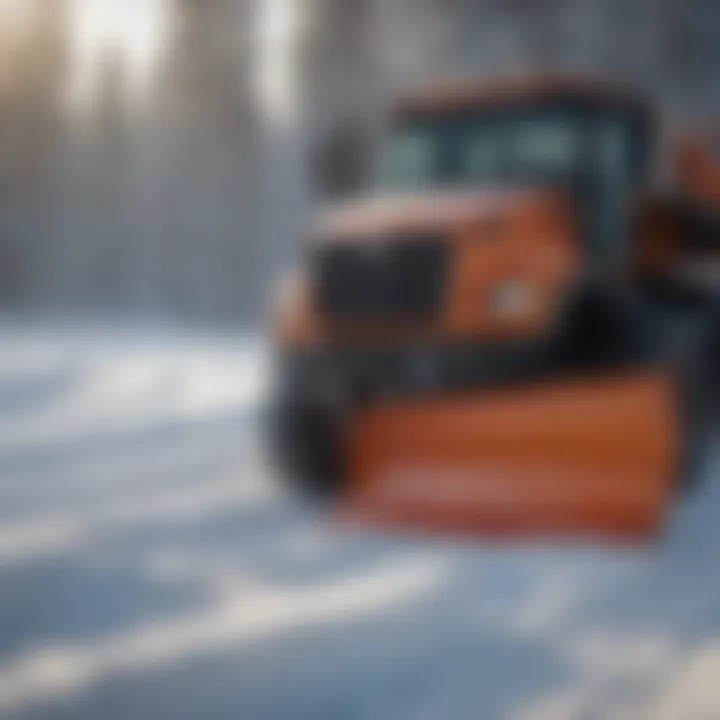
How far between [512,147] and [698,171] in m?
0.54

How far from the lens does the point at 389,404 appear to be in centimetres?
240

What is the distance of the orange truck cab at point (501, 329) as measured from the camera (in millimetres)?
2217

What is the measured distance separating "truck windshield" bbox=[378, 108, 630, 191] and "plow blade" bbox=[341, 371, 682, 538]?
0.55m

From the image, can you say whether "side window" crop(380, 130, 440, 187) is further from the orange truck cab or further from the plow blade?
the plow blade

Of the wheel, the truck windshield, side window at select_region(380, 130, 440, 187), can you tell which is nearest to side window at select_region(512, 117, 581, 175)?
the truck windshield

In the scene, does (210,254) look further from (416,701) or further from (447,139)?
(416,701)

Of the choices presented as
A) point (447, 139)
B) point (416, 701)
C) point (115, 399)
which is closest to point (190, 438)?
point (115, 399)

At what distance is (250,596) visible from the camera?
186 centimetres

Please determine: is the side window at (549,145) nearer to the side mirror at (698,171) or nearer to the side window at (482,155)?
the side window at (482,155)

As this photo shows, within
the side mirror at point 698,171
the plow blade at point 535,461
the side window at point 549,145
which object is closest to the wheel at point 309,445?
the plow blade at point 535,461

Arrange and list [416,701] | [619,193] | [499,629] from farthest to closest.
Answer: [619,193] → [499,629] → [416,701]

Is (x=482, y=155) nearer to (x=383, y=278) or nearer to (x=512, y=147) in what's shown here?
(x=512, y=147)

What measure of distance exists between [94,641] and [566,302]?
47.0 inches

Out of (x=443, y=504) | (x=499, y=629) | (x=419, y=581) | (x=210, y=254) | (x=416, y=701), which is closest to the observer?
(x=416, y=701)
